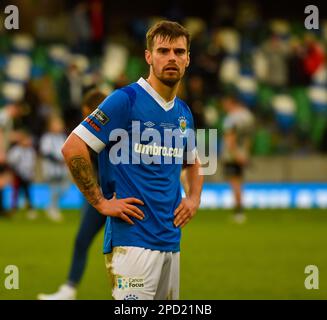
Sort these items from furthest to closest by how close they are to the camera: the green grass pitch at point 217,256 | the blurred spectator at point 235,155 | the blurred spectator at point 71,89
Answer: the blurred spectator at point 71,89 < the blurred spectator at point 235,155 < the green grass pitch at point 217,256

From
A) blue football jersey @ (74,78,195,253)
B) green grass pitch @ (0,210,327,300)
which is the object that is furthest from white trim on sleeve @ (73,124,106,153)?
green grass pitch @ (0,210,327,300)

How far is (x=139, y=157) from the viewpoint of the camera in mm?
5762

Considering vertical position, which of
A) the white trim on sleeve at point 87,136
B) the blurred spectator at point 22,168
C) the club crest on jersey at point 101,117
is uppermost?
the blurred spectator at point 22,168

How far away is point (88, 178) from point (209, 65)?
61.2ft

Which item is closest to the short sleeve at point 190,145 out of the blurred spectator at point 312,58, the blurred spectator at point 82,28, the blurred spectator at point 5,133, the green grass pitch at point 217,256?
the green grass pitch at point 217,256

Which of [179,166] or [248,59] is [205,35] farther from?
[179,166]

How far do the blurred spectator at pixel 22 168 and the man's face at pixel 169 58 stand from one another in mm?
13228

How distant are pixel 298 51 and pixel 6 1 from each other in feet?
31.3

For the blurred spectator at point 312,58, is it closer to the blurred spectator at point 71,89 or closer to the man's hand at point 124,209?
the blurred spectator at point 71,89

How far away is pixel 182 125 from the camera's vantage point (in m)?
6.02

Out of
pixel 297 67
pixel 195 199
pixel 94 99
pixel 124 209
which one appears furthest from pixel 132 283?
pixel 297 67

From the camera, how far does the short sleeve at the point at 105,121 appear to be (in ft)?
18.7

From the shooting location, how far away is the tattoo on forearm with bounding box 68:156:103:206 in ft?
18.7

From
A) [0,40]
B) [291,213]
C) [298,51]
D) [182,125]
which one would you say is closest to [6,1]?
[0,40]
